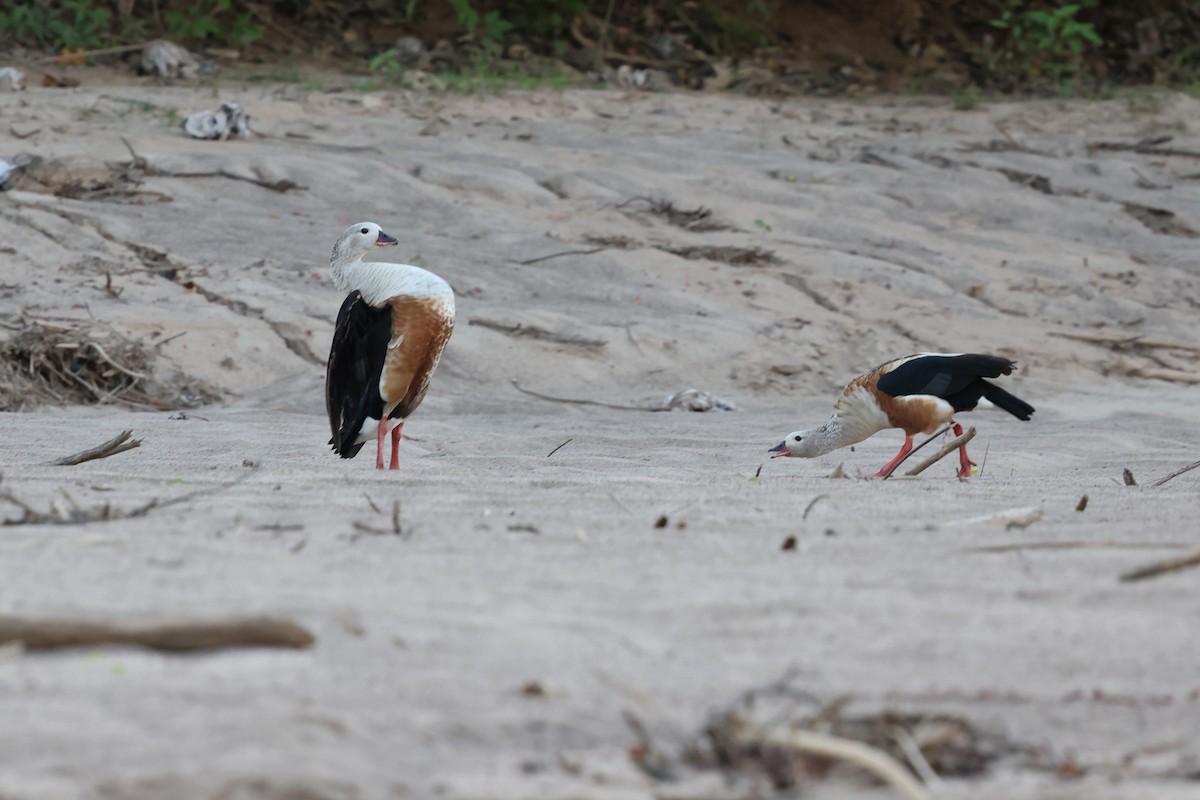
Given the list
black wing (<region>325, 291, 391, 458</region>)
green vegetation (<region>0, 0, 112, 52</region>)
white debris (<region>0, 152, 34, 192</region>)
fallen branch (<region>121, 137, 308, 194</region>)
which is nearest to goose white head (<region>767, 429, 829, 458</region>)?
black wing (<region>325, 291, 391, 458</region>)

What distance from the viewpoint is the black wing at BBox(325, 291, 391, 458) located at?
19.2ft

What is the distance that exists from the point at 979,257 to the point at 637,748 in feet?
27.7

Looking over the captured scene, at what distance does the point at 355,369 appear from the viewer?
5949mm

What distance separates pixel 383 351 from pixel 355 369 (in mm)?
173

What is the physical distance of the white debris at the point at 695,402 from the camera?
7855 millimetres

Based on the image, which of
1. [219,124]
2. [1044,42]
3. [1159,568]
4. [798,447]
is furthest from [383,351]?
[1044,42]

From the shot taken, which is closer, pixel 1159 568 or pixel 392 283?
pixel 1159 568

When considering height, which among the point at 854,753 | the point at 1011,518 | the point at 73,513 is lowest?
the point at 73,513

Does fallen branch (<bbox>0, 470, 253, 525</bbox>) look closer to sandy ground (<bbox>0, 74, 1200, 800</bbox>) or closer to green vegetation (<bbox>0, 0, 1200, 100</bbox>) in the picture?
sandy ground (<bbox>0, 74, 1200, 800</bbox>)

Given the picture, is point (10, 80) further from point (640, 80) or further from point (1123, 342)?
point (1123, 342)

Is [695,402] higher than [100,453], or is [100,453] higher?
[100,453]

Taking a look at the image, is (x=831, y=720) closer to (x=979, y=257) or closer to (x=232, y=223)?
(x=232, y=223)

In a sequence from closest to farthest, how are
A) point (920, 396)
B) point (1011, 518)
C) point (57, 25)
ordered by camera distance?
point (1011, 518) → point (920, 396) → point (57, 25)

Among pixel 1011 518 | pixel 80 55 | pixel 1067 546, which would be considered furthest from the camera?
pixel 80 55
